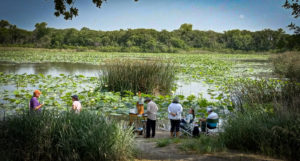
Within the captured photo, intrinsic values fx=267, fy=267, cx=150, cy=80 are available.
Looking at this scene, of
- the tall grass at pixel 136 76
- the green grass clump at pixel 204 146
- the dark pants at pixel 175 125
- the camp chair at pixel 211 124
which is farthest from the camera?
the tall grass at pixel 136 76

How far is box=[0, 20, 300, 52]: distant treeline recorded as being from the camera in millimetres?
71875

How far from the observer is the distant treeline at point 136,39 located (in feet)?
236

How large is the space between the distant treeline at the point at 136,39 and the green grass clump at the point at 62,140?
62.8 m

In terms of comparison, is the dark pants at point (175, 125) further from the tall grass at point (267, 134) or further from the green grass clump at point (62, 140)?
the green grass clump at point (62, 140)

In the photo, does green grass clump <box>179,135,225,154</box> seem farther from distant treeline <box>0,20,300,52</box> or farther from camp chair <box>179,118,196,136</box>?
distant treeline <box>0,20,300,52</box>

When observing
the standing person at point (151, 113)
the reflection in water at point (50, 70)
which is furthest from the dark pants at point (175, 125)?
the reflection in water at point (50, 70)

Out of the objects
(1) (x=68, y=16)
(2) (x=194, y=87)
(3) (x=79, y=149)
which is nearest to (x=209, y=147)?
(3) (x=79, y=149)

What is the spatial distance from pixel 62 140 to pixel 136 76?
8125mm

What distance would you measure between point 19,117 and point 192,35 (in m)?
84.1

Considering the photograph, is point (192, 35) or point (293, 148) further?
point (192, 35)

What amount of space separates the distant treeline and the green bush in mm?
62989

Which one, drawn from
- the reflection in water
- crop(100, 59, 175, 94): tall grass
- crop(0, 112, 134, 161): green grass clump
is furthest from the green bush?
the reflection in water

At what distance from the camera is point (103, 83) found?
47.8 feet

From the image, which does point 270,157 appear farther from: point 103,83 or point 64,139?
point 103,83
